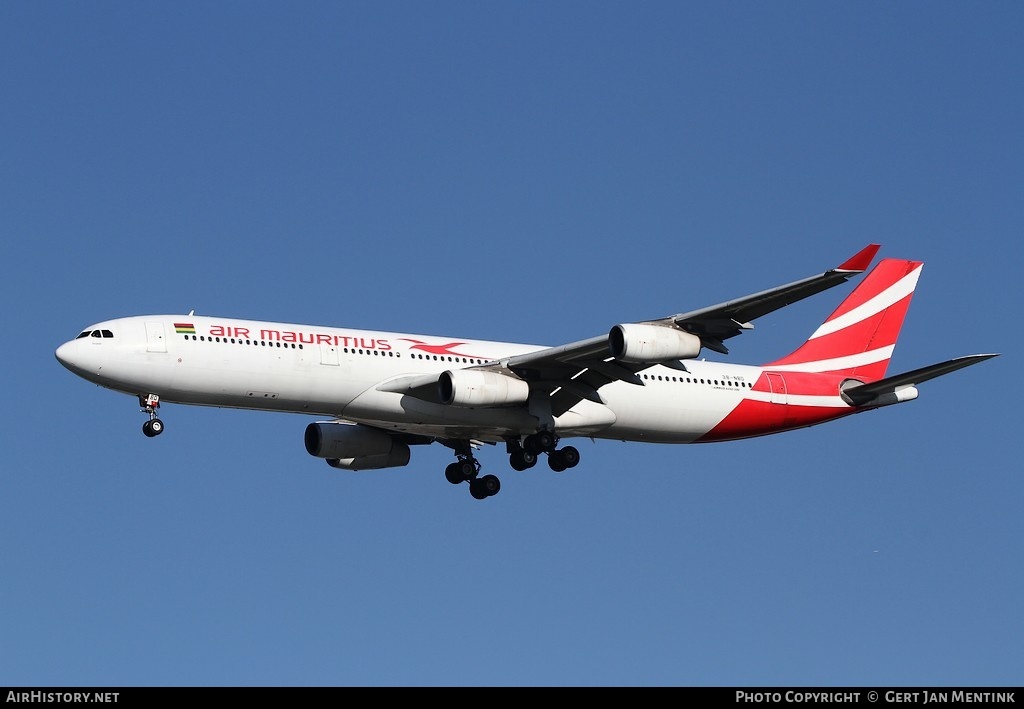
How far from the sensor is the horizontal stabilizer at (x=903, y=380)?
41500 millimetres

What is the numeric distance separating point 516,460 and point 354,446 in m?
5.45

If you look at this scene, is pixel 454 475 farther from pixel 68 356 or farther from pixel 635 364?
pixel 68 356

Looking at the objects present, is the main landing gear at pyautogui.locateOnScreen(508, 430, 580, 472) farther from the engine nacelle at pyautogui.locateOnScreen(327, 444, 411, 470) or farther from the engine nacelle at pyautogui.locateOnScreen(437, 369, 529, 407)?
the engine nacelle at pyautogui.locateOnScreen(327, 444, 411, 470)

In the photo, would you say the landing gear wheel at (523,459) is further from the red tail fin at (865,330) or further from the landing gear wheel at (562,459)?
the red tail fin at (865,330)

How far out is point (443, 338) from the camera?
45781 millimetres

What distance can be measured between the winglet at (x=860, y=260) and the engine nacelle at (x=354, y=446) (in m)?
17.7

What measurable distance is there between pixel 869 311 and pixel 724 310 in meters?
13.9

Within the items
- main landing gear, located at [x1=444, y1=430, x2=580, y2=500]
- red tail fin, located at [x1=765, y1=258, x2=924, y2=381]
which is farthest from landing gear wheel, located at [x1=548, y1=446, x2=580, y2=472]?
red tail fin, located at [x1=765, y1=258, x2=924, y2=381]

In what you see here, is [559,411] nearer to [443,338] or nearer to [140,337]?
[443,338]

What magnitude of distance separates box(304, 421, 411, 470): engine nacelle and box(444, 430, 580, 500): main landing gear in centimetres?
182

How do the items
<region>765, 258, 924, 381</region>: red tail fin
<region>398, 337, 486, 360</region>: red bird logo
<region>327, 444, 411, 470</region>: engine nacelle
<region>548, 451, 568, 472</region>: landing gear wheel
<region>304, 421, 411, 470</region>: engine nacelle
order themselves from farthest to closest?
<region>765, 258, 924, 381</region>: red tail fin, <region>327, 444, 411, 470</region>: engine nacelle, <region>304, 421, 411, 470</region>: engine nacelle, <region>548, 451, 568, 472</region>: landing gear wheel, <region>398, 337, 486, 360</region>: red bird logo

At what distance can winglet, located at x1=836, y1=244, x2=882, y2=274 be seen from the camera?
3641 cm
